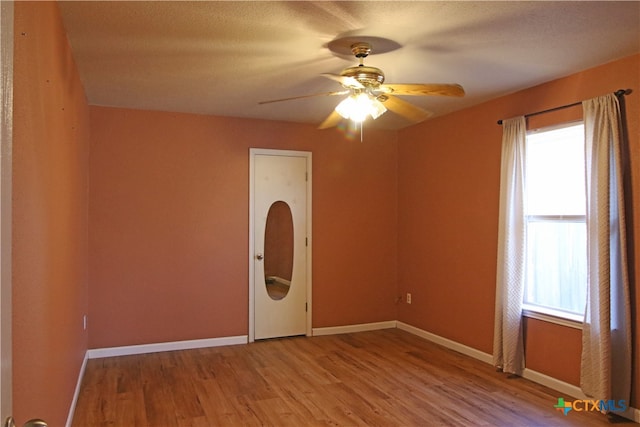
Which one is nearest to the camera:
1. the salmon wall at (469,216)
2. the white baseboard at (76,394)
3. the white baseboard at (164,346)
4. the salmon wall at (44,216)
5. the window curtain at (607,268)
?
the salmon wall at (44,216)

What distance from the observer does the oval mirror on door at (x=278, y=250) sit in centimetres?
537

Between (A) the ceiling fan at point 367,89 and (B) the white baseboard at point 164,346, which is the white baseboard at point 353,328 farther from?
(A) the ceiling fan at point 367,89

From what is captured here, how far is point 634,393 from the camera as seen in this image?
3219mm

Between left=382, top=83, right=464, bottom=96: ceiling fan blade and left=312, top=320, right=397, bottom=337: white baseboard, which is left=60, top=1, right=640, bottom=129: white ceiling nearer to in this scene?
left=382, top=83, right=464, bottom=96: ceiling fan blade

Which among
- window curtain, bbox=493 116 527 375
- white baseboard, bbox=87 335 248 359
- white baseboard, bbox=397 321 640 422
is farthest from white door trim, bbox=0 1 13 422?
white baseboard, bbox=87 335 248 359

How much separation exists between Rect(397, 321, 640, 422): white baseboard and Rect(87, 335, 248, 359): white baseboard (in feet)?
6.66

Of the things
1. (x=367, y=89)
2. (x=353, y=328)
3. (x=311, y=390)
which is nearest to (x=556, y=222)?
(x=367, y=89)

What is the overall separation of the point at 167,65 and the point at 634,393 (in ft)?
12.9

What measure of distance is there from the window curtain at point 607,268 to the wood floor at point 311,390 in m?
0.33

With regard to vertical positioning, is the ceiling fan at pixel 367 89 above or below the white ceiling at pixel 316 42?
below

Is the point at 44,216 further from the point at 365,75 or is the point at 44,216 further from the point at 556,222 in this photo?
the point at 556,222

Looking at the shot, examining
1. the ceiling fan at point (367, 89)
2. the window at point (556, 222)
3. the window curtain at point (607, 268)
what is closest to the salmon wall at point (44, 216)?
the ceiling fan at point (367, 89)

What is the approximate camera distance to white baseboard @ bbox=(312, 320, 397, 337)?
556 cm

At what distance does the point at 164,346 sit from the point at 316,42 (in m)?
3.44
